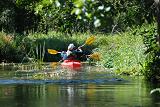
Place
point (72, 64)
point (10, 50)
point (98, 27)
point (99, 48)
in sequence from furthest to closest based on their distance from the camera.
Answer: point (10, 50), point (99, 48), point (72, 64), point (98, 27)

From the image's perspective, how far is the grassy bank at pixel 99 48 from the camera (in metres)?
18.6


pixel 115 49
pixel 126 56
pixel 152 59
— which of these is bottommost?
pixel 152 59

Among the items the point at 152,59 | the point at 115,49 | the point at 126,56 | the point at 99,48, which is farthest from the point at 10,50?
the point at 152,59

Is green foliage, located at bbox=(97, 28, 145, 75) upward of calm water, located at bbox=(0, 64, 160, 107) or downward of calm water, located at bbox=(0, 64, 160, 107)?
upward

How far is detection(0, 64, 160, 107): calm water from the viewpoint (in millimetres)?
9539

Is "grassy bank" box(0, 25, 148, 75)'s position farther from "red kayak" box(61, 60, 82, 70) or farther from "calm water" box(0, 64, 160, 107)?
"calm water" box(0, 64, 160, 107)

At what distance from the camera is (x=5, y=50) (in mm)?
28672

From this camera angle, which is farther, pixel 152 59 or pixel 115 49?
pixel 115 49

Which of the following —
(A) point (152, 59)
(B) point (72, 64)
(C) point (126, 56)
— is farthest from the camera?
(B) point (72, 64)

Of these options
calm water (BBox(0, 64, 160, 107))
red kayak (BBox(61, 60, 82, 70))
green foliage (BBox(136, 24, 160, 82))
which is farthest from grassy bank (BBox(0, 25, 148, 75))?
calm water (BBox(0, 64, 160, 107))

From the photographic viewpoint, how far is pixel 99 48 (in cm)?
2650

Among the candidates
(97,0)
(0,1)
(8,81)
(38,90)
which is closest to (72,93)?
(38,90)

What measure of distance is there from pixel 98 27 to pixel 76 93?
334 inches

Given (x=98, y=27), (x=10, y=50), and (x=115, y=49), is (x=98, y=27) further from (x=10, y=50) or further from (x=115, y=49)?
(x=10, y=50)
